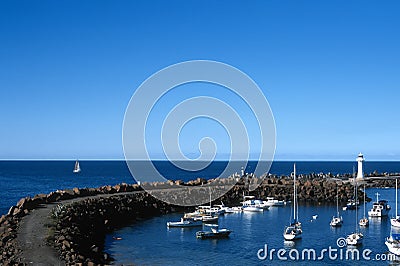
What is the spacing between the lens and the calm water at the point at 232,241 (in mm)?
30547

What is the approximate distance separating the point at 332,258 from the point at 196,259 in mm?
8290

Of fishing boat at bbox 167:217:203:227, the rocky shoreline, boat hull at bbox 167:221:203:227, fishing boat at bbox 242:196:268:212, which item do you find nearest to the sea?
boat hull at bbox 167:221:203:227

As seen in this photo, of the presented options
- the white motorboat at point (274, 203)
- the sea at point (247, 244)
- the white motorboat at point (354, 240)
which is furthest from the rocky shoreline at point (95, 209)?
the white motorboat at point (354, 240)

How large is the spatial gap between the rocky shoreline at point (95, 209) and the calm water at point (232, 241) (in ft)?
6.34

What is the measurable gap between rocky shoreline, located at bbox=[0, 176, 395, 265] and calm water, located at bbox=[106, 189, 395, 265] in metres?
1.93

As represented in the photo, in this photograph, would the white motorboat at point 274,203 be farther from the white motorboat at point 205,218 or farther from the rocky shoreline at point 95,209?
the white motorboat at point 205,218

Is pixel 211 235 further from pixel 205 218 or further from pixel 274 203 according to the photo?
pixel 274 203

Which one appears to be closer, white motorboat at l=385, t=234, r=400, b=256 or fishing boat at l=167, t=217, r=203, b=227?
white motorboat at l=385, t=234, r=400, b=256

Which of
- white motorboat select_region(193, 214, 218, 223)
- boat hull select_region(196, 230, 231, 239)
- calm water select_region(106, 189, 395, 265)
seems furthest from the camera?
white motorboat select_region(193, 214, 218, 223)

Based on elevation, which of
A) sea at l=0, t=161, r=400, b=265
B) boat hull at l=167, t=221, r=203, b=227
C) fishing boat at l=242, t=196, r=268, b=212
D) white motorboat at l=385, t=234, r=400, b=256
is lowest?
sea at l=0, t=161, r=400, b=265

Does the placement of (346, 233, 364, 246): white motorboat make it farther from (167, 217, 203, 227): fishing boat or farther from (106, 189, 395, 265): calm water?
(167, 217, 203, 227): fishing boat

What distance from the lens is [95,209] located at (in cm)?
4366

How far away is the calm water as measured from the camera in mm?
30547

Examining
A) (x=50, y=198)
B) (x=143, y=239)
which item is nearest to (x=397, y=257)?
(x=143, y=239)
